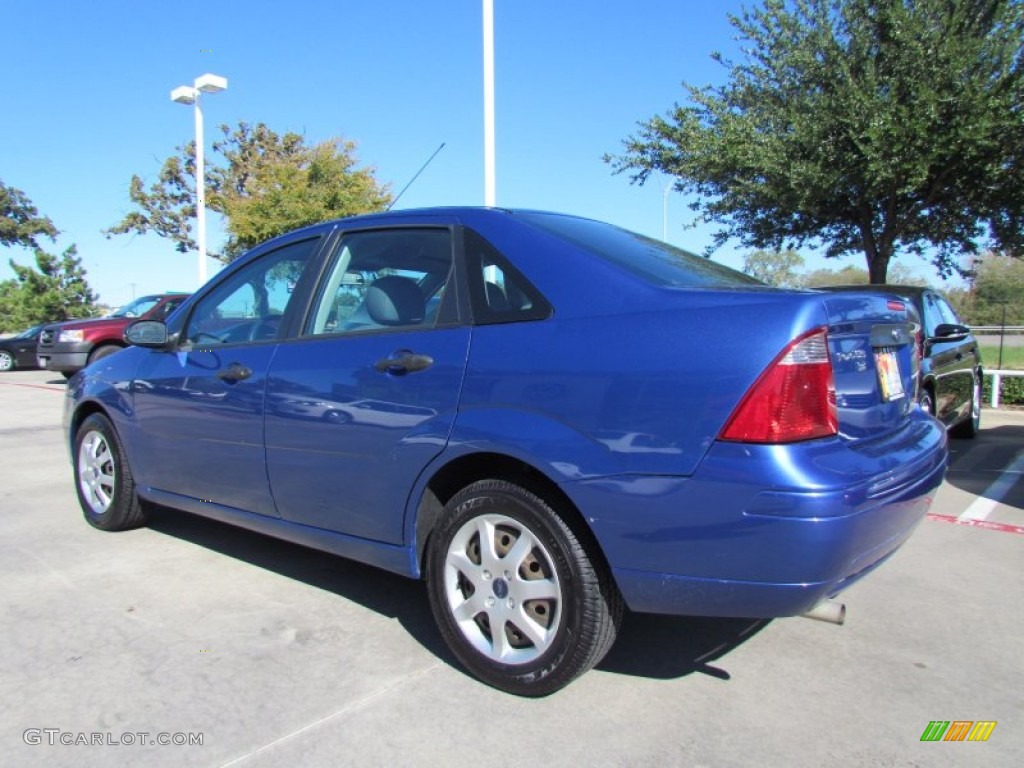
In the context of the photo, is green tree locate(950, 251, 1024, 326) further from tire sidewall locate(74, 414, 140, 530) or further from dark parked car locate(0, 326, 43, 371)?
tire sidewall locate(74, 414, 140, 530)

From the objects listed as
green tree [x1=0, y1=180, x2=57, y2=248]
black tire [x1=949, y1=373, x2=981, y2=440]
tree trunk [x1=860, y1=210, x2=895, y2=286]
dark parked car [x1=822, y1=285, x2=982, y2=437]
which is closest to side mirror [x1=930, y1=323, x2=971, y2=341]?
dark parked car [x1=822, y1=285, x2=982, y2=437]

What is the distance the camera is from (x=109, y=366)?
4.60 meters

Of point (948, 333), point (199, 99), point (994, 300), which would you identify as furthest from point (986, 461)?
point (994, 300)

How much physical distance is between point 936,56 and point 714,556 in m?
11.2

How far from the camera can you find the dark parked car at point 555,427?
2277 mm

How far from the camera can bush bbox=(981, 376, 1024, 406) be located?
12297 mm

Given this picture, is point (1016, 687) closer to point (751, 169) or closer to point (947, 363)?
point (947, 363)

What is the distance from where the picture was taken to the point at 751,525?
7.30 ft

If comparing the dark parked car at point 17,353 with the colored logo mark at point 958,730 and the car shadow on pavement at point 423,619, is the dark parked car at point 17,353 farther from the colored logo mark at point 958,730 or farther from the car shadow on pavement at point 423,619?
the colored logo mark at point 958,730

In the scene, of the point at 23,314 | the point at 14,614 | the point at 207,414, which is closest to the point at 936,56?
the point at 207,414

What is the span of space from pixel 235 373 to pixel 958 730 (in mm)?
3182

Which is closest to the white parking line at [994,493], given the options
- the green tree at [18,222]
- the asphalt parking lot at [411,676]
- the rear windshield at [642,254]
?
the asphalt parking lot at [411,676]

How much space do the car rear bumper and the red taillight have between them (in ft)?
0.13

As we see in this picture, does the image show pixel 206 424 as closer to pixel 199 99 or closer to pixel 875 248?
pixel 875 248
